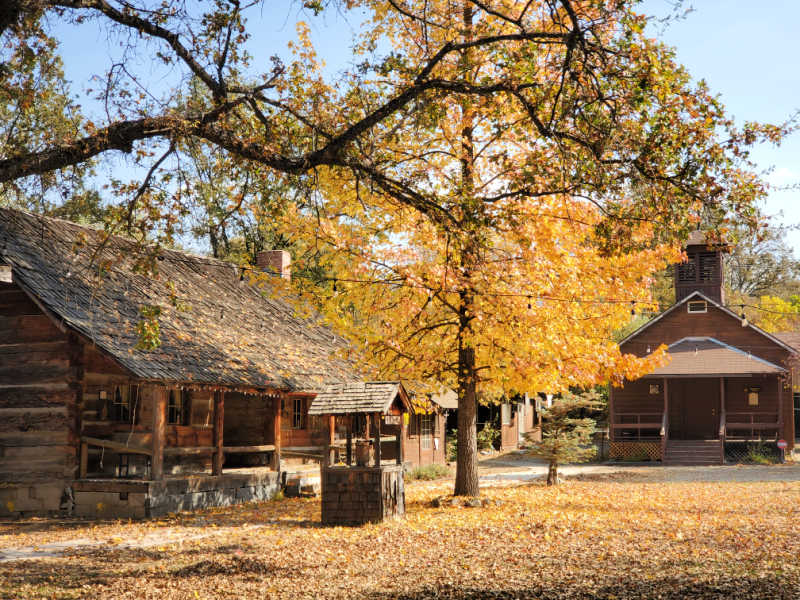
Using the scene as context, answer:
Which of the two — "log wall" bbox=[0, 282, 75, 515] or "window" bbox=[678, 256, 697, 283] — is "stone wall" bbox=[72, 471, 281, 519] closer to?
"log wall" bbox=[0, 282, 75, 515]

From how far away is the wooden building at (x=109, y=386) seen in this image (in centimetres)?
1720

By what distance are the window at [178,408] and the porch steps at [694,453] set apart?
2091 cm

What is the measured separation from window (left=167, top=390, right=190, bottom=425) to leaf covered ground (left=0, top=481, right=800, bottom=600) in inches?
121

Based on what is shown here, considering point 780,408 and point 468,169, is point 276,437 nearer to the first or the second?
point 468,169

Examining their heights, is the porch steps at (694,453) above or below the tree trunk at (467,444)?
below

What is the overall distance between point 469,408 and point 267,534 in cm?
630

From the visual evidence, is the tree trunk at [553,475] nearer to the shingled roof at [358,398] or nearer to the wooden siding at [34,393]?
the shingled roof at [358,398]

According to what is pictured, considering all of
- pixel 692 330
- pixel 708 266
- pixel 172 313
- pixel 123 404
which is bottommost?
pixel 123 404

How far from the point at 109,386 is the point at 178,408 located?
2.14 metres

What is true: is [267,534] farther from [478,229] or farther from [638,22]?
[638,22]

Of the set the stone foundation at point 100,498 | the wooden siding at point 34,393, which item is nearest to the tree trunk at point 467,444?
the stone foundation at point 100,498

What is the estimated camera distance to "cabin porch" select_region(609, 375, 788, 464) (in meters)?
34.1

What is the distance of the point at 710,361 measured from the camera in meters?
34.8

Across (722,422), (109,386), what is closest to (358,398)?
(109,386)
